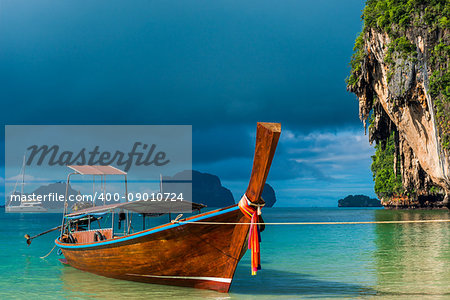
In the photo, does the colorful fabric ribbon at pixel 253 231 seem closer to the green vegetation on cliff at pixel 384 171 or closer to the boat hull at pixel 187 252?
the boat hull at pixel 187 252

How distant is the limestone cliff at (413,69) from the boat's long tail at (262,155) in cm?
2204

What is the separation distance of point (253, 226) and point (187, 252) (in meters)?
1.61

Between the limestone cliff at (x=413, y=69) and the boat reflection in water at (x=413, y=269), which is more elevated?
the limestone cliff at (x=413, y=69)

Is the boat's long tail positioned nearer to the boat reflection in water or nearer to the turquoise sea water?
the turquoise sea water

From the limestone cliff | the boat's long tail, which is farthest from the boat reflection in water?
the limestone cliff

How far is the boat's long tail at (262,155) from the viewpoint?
747 centimetres

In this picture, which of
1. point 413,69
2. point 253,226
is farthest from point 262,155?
point 413,69

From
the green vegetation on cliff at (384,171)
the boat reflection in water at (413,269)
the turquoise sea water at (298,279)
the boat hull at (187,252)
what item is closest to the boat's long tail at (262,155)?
the boat hull at (187,252)

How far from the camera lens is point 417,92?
94.9 feet

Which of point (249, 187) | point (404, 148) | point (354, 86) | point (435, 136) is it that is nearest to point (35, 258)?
point (249, 187)

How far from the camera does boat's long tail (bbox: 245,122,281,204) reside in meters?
7.47

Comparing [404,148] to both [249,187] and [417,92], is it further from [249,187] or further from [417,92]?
[249,187]

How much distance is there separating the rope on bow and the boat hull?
15 centimetres

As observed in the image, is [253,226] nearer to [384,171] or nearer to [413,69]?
[413,69]
